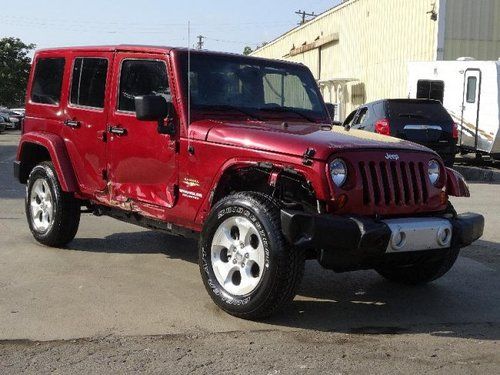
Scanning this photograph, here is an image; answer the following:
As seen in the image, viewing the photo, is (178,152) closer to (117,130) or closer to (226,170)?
(226,170)

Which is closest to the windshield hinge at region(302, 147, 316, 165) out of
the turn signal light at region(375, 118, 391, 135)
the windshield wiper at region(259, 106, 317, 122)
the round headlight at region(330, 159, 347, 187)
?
the round headlight at region(330, 159, 347, 187)

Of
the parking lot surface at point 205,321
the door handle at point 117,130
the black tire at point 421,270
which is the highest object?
the door handle at point 117,130

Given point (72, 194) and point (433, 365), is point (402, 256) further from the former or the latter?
point (72, 194)

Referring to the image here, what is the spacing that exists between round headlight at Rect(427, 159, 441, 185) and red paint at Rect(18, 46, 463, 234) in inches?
2.8

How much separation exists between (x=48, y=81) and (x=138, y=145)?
187 centimetres

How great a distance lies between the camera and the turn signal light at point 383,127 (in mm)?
14008

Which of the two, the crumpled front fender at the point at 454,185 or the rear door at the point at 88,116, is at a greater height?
the rear door at the point at 88,116

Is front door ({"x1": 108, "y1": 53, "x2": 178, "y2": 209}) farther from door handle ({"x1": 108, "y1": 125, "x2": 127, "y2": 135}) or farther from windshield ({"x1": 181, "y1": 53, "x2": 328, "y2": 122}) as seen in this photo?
windshield ({"x1": 181, "y1": 53, "x2": 328, "y2": 122})

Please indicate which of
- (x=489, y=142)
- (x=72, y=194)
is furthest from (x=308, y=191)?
(x=489, y=142)

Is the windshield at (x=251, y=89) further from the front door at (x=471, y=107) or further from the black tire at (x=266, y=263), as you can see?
the front door at (x=471, y=107)

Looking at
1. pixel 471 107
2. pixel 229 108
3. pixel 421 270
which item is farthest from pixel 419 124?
pixel 229 108

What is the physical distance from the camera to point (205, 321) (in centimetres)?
495

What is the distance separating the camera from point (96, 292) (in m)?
5.63

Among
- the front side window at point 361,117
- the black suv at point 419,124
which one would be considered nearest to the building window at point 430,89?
the front side window at point 361,117
